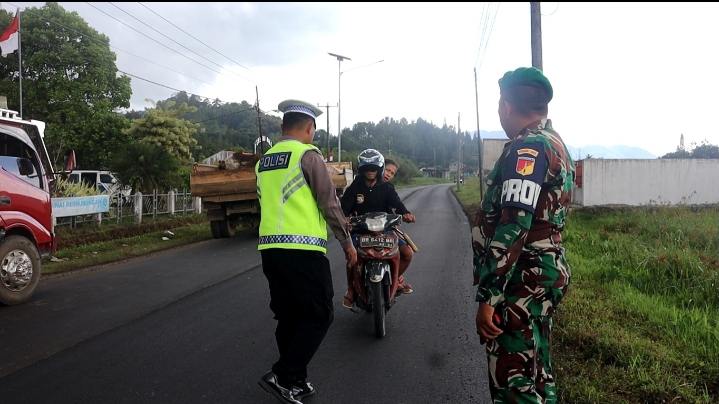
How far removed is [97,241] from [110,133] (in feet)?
51.2

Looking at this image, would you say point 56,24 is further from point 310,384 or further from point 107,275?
point 310,384

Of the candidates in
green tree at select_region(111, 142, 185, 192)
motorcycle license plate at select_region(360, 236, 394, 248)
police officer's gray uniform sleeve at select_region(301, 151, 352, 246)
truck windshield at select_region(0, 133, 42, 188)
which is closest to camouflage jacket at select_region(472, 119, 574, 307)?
police officer's gray uniform sleeve at select_region(301, 151, 352, 246)

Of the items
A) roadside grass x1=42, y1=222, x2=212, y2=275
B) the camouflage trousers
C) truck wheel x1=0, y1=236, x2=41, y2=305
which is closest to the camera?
the camouflage trousers

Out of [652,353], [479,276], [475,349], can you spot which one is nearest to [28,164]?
[475,349]

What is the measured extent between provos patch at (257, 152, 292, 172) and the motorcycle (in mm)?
1733

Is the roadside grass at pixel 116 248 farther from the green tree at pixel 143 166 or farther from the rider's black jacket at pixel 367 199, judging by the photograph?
the rider's black jacket at pixel 367 199

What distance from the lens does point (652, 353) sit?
3.93m

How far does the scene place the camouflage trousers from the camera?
2266mm

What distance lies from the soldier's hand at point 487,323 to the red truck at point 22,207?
5.76 m

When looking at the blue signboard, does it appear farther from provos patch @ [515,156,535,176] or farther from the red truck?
provos patch @ [515,156,535,176]

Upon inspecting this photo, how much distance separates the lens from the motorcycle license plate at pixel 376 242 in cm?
477

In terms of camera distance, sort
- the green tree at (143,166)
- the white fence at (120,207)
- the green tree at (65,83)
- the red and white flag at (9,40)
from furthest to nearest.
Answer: the green tree at (65,83) < the green tree at (143,166) < the red and white flag at (9,40) < the white fence at (120,207)

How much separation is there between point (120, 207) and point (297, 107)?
13.7 m

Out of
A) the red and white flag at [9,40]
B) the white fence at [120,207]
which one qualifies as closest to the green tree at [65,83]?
the white fence at [120,207]
